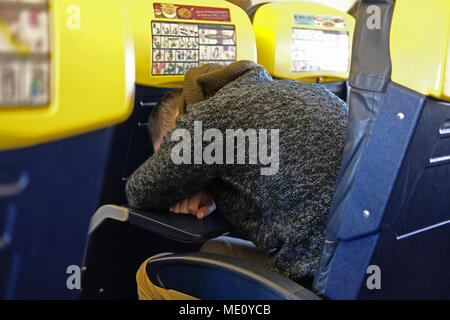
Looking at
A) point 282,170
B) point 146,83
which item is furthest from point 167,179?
point 146,83

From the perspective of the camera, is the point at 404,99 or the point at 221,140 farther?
the point at 221,140

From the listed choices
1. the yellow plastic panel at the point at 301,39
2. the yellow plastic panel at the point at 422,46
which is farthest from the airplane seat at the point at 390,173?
the yellow plastic panel at the point at 301,39

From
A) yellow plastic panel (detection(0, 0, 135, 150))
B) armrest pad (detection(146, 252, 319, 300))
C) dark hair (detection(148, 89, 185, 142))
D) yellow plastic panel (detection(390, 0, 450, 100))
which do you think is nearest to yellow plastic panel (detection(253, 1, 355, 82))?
dark hair (detection(148, 89, 185, 142))

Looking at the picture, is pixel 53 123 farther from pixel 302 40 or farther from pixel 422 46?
pixel 302 40

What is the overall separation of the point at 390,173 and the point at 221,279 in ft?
1.36

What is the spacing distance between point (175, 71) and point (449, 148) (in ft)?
3.20

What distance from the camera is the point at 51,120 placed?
553 millimetres

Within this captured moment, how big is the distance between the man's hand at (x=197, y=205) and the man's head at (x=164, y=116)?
0.25m

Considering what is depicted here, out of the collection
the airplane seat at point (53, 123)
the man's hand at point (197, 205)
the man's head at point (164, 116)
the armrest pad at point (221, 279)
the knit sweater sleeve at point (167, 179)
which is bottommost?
the armrest pad at point (221, 279)

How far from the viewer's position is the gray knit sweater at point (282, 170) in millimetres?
1124

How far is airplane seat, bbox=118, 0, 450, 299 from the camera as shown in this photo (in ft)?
2.58

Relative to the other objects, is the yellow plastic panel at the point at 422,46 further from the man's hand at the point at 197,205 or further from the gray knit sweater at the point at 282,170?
the man's hand at the point at 197,205

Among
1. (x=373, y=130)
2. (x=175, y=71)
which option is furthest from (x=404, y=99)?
(x=175, y=71)
